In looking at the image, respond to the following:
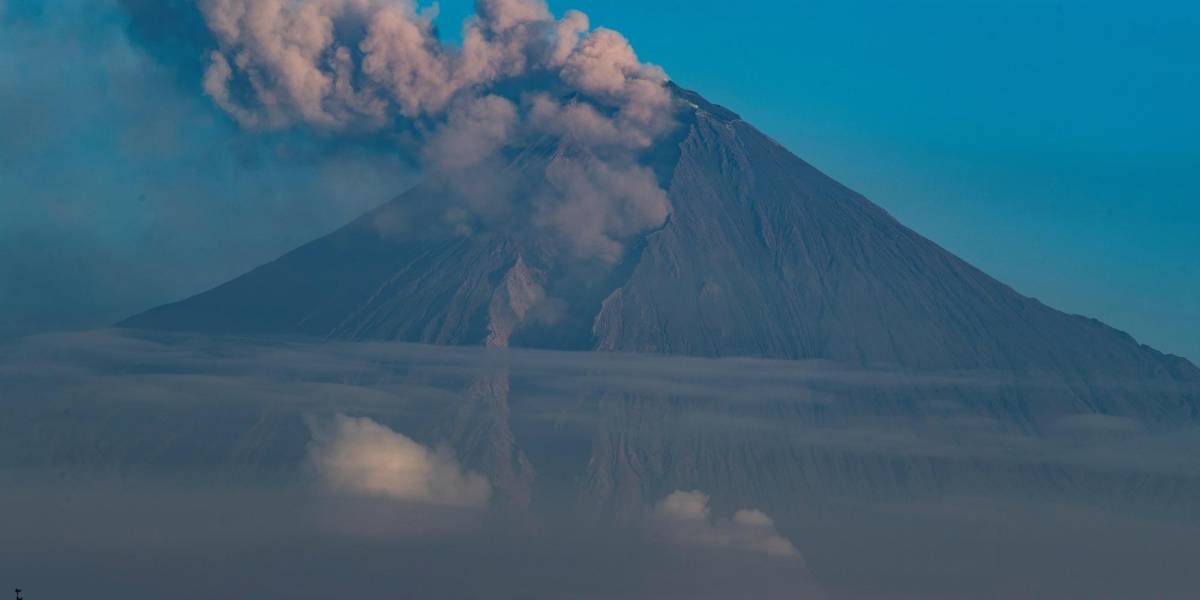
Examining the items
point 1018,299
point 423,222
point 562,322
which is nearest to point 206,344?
point 423,222

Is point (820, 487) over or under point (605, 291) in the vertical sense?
under

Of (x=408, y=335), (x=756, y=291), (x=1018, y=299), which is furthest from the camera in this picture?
(x=1018, y=299)

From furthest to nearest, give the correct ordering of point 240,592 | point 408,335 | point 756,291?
point 756,291, point 408,335, point 240,592

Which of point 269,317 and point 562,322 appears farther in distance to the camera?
point 269,317

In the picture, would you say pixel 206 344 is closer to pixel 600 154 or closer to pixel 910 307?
pixel 600 154

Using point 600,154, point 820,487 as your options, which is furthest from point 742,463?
point 600,154

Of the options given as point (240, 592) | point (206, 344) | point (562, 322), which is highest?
point (206, 344)

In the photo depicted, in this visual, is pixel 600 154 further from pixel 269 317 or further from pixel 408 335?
pixel 269 317
